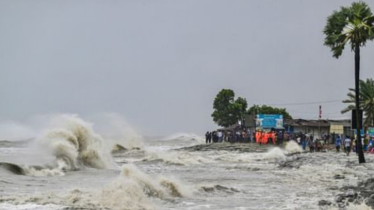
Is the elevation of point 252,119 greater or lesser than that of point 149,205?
greater

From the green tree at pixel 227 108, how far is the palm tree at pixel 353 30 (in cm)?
6090

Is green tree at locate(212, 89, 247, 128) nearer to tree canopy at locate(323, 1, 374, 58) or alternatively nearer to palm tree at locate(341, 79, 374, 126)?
palm tree at locate(341, 79, 374, 126)

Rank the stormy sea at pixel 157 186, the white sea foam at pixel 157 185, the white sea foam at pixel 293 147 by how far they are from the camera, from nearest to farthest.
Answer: the stormy sea at pixel 157 186 < the white sea foam at pixel 157 185 < the white sea foam at pixel 293 147

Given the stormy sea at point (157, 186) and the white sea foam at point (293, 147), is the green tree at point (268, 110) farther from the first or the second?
the stormy sea at point (157, 186)

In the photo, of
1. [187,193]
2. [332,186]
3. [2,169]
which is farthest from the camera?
[2,169]

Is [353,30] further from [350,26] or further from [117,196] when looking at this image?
→ [117,196]

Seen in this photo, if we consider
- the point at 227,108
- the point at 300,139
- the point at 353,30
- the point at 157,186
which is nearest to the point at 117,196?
the point at 157,186

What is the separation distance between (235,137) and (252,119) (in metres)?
12.1

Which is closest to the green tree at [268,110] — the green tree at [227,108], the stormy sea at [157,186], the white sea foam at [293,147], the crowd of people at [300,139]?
the green tree at [227,108]

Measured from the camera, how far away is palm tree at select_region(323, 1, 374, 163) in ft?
79.9

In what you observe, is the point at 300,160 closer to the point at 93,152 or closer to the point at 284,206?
the point at 93,152

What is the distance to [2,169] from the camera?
66.3ft

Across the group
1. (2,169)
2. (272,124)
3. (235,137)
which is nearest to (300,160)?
(2,169)

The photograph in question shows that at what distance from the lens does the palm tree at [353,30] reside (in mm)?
24359
